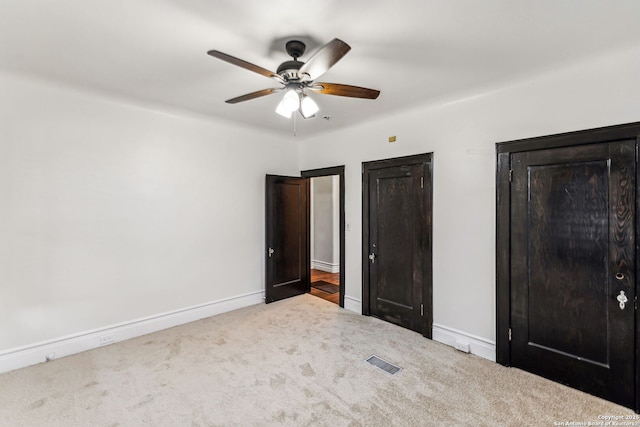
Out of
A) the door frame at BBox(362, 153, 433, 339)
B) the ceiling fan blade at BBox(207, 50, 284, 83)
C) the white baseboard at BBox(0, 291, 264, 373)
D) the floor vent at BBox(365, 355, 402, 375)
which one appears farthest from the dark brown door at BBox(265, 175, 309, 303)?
the ceiling fan blade at BBox(207, 50, 284, 83)

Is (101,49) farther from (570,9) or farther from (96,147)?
(570,9)

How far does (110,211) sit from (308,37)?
110 inches

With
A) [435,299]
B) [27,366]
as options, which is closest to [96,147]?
[27,366]

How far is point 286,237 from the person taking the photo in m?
4.81

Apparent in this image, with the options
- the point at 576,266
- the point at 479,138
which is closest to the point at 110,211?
the point at 479,138

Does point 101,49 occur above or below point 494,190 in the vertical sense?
above

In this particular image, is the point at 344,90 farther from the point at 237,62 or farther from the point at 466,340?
the point at 466,340

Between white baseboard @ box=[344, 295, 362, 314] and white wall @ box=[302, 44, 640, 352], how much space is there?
1142 mm

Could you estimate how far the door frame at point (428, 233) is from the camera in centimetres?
337

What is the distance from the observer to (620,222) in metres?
2.23

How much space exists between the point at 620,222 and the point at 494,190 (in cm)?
91

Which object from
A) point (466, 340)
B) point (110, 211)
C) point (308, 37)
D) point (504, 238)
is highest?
point (308, 37)

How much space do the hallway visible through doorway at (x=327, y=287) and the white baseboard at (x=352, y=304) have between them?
0.30 m

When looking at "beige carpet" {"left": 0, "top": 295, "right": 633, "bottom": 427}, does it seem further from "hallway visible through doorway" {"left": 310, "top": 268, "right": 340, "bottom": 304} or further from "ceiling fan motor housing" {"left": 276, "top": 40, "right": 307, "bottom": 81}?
"ceiling fan motor housing" {"left": 276, "top": 40, "right": 307, "bottom": 81}
